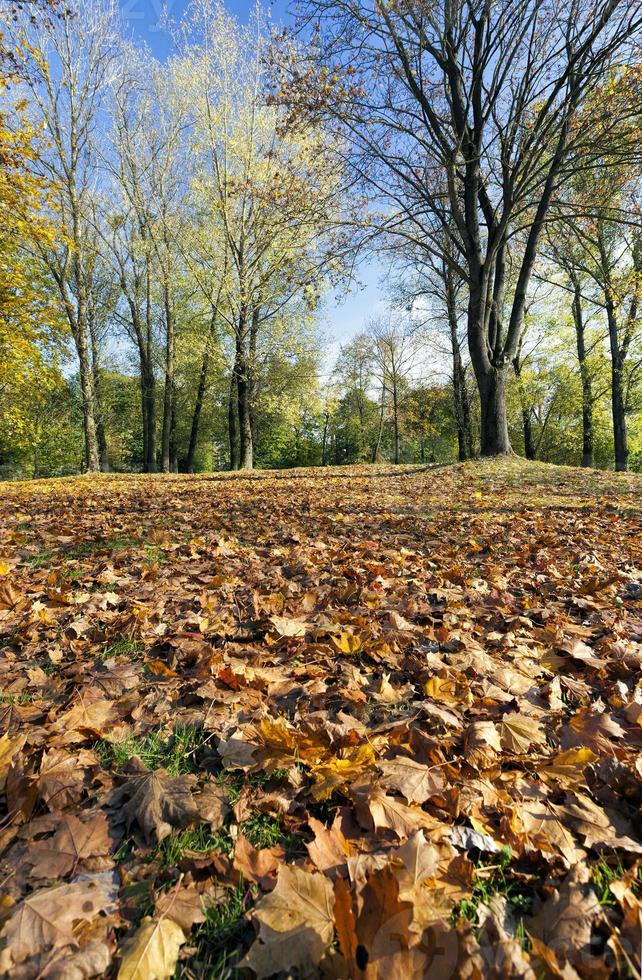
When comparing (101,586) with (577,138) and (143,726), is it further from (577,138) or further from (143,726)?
(577,138)

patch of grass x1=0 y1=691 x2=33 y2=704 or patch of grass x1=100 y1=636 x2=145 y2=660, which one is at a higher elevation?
patch of grass x1=100 y1=636 x2=145 y2=660

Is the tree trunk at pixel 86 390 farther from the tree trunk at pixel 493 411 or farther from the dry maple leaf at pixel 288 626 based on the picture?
the dry maple leaf at pixel 288 626

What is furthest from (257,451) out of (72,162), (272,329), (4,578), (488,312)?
(4,578)

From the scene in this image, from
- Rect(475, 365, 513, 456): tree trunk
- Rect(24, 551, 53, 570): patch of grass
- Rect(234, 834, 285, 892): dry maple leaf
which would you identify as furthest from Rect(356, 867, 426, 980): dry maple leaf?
Rect(475, 365, 513, 456): tree trunk

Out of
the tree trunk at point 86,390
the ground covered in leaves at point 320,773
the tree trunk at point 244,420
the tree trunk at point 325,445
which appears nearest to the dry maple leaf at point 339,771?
the ground covered in leaves at point 320,773

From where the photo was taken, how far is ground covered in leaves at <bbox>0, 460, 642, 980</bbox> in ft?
3.20

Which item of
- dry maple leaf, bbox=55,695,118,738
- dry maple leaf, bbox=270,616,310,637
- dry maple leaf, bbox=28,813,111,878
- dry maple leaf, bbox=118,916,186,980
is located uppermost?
dry maple leaf, bbox=270,616,310,637

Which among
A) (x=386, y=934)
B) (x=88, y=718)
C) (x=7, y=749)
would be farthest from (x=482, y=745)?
(x=7, y=749)

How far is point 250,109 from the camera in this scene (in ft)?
50.0

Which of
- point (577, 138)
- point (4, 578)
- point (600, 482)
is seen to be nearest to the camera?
point (4, 578)

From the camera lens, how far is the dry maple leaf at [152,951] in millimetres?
918

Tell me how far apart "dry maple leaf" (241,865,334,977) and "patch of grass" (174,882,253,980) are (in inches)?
2.4

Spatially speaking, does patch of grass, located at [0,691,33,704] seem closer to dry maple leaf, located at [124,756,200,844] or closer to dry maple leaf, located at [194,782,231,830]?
dry maple leaf, located at [124,756,200,844]

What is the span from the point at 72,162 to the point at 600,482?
62.1 feet
